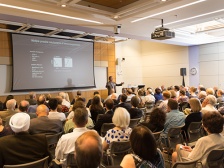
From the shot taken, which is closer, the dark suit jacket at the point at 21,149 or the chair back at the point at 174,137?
the dark suit jacket at the point at 21,149

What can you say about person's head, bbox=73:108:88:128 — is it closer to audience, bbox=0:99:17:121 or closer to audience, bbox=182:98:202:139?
audience, bbox=182:98:202:139

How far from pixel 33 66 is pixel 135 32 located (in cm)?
448

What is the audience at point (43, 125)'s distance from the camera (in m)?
3.23

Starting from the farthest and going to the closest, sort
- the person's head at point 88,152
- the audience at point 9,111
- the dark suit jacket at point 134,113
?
the dark suit jacket at point 134,113 < the audience at point 9,111 < the person's head at point 88,152

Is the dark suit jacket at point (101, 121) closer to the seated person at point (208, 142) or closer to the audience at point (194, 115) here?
the audience at point (194, 115)

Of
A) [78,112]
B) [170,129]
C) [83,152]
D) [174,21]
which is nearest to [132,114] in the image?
[170,129]

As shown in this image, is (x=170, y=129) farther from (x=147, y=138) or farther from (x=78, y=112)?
(x=147, y=138)

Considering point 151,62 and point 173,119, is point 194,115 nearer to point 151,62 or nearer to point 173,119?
point 173,119

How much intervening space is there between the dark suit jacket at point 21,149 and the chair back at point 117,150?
0.85 metres

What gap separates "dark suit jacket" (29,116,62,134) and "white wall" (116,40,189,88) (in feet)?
31.7

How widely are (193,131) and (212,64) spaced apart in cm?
967

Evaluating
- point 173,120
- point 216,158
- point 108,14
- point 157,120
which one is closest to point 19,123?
point 157,120

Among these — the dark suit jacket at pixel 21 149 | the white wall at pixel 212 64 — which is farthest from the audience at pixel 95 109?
the white wall at pixel 212 64

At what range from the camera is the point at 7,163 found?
7.23 feet
